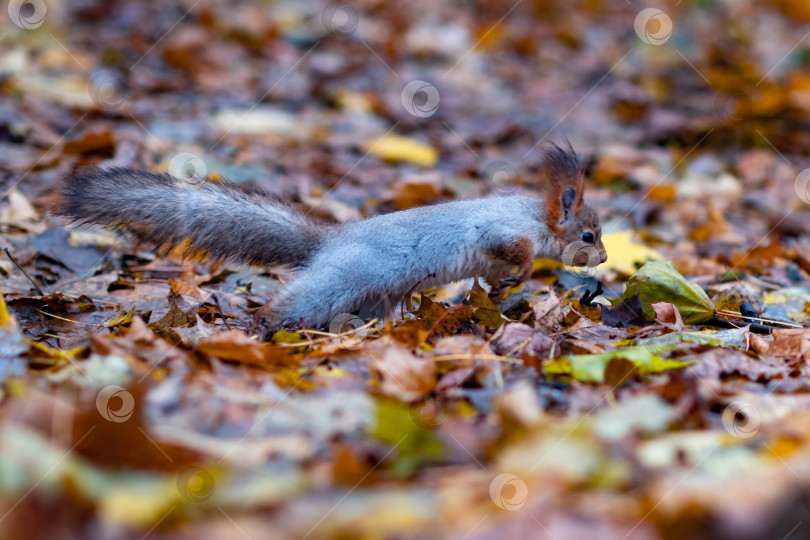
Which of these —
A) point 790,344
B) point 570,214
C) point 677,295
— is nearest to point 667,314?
point 677,295

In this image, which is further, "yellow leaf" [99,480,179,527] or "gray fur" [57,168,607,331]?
→ "gray fur" [57,168,607,331]

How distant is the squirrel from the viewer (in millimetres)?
2955

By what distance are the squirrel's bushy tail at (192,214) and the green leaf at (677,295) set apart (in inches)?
50.4

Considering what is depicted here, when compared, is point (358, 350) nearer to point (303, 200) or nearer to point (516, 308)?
point (516, 308)

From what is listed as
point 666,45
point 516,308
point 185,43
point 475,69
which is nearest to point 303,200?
point 516,308

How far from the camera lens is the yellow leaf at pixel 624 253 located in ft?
12.6

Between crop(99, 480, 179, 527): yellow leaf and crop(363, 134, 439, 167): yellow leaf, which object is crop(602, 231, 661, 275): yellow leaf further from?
crop(99, 480, 179, 527): yellow leaf

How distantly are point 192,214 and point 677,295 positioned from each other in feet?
6.00

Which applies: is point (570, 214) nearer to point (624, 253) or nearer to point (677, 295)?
point (624, 253)

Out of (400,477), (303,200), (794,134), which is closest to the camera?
(400,477)

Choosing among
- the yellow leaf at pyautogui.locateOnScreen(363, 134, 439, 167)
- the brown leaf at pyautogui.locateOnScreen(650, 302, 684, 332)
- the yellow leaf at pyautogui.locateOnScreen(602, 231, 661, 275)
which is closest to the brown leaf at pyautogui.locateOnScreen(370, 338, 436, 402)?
the brown leaf at pyautogui.locateOnScreen(650, 302, 684, 332)

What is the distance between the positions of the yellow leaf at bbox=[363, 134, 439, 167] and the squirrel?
2129 millimetres

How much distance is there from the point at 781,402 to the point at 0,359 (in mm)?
2034

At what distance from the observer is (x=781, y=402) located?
206 cm
